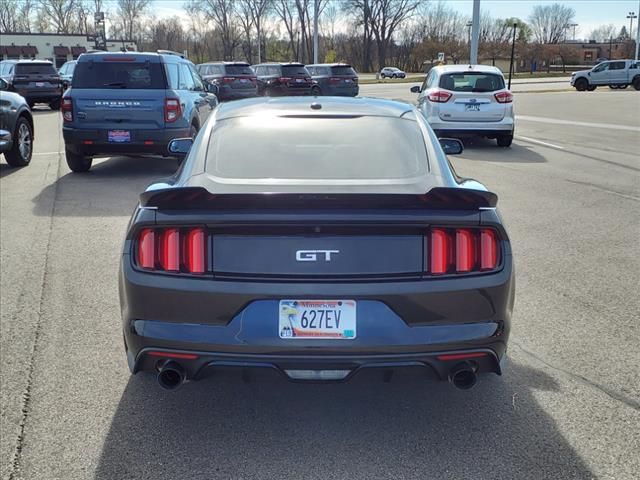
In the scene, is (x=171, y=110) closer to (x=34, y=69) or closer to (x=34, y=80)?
(x=34, y=80)

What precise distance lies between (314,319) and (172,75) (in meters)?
9.01

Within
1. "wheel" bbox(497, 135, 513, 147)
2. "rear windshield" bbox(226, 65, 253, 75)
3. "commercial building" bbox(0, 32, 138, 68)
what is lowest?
"wheel" bbox(497, 135, 513, 147)

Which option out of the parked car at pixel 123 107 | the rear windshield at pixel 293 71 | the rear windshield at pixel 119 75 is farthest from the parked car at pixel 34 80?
the parked car at pixel 123 107

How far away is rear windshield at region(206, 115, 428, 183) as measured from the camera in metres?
3.51

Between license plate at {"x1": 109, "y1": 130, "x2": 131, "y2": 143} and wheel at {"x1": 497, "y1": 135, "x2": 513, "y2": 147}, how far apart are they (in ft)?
26.7

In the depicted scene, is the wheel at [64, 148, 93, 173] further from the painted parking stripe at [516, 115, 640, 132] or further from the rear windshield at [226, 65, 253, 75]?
the rear windshield at [226, 65, 253, 75]

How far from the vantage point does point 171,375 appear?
120 inches

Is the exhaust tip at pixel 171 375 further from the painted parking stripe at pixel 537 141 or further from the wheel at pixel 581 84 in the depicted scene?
the wheel at pixel 581 84

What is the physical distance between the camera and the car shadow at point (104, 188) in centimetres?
855

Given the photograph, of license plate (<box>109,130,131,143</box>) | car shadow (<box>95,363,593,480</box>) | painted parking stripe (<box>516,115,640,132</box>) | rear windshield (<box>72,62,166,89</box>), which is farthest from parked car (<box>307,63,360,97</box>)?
car shadow (<box>95,363,593,480</box>)

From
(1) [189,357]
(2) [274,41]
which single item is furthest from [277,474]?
(2) [274,41]

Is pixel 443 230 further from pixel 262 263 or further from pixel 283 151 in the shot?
pixel 283 151

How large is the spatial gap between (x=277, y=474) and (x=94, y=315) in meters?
2.44

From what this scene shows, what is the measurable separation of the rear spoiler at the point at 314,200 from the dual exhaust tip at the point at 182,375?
2.31ft
